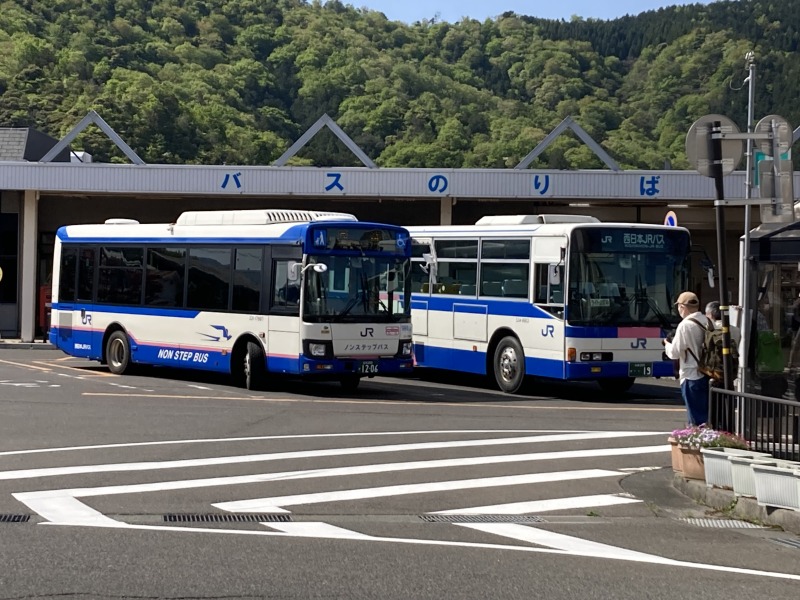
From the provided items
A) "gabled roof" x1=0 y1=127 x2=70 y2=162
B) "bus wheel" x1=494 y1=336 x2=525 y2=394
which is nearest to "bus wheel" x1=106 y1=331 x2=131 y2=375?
"bus wheel" x1=494 y1=336 x2=525 y2=394

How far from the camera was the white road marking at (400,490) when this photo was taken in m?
10.7

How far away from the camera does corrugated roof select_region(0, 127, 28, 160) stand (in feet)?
150

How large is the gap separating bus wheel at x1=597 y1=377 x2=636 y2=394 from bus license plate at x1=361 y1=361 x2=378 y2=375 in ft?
13.9

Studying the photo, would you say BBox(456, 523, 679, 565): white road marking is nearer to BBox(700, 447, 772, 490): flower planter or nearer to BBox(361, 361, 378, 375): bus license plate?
BBox(700, 447, 772, 490): flower planter

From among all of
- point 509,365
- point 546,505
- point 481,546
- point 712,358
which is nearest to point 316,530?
point 481,546

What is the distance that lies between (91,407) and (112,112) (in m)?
61.4

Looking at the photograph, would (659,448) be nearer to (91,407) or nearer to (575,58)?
(91,407)

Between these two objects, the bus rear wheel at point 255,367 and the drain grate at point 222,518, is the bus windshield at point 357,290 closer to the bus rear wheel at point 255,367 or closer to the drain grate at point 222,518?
the bus rear wheel at point 255,367

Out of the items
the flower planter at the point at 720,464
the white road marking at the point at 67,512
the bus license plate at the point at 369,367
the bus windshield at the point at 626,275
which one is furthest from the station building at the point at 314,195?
the white road marking at the point at 67,512

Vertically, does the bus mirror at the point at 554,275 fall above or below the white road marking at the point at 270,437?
above

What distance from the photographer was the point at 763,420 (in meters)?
11.9

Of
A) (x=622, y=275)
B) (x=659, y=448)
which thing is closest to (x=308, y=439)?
(x=659, y=448)

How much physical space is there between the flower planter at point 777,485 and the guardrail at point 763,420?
91 centimetres

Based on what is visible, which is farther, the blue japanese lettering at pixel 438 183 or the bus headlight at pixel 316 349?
the blue japanese lettering at pixel 438 183
